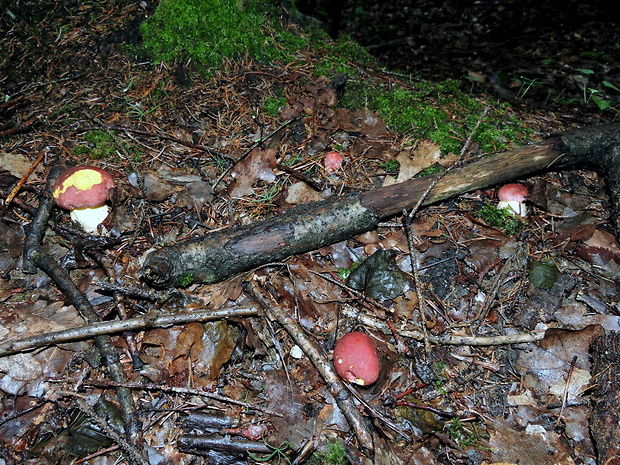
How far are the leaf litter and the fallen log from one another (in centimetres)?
15

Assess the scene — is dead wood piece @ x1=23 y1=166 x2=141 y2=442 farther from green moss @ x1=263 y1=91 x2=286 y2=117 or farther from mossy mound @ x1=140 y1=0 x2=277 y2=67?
green moss @ x1=263 y1=91 x2=286 y2=117

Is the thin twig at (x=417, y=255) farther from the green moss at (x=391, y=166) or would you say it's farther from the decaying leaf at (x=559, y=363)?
the decaying leaf at (x=559, y=363)

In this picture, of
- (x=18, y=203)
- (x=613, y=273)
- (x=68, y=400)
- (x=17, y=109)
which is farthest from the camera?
(x=17, y=109)

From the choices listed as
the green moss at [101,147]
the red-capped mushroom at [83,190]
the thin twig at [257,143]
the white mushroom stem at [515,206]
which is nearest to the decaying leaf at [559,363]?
the white mushroom stem at [515,206]

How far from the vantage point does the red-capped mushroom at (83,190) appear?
2682 mm

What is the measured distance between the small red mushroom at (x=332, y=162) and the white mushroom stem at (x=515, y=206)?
4.87ft

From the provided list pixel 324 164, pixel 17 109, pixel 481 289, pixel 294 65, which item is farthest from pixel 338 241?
pixel 17 109

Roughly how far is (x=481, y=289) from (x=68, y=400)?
2.88m

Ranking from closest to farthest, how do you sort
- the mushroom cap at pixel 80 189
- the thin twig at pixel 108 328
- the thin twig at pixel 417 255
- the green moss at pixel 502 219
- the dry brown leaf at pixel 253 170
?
the thin twig at pixel 108 328 → the thin twig at pixel 417 255 → the mushroom cap at pixel 80 189 → the green moss at pixel 502 219 → the dry brown leaf at pixel 253 170

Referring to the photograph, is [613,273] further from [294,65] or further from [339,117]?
[294,65]

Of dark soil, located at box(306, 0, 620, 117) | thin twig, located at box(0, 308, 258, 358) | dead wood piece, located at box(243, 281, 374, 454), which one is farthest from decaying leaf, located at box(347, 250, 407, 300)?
dark soil, located at box(306, 0, 620, 117)

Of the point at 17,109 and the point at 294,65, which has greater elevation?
the point at 294,65

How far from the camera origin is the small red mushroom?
11.1 feet

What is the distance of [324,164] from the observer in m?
3.47
